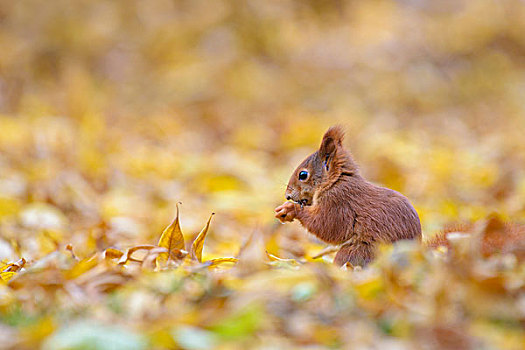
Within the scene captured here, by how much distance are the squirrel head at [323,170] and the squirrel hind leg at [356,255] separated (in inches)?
10.8

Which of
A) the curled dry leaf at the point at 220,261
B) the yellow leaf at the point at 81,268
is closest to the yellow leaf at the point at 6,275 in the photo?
the yellow leaf at the point at 81,268

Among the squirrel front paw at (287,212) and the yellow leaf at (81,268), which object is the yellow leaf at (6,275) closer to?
the yellow leaf at (81,268)

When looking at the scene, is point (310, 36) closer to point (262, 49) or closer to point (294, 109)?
point (262, 49)

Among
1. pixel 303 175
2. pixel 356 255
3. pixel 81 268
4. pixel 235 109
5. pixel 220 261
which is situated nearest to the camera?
pixel 81 268

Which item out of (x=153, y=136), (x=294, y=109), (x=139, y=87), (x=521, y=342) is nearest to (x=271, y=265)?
(x=521, y=342)

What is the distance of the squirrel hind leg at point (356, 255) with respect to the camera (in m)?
1.94

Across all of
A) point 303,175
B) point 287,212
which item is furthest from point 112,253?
point 303,175

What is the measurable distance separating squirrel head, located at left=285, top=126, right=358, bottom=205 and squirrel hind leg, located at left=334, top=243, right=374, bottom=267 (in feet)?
0.90

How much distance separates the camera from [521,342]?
1128 mm

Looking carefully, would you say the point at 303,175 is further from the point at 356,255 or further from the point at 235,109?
the point at 235,109

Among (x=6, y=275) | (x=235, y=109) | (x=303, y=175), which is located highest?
(x=235, y=109)

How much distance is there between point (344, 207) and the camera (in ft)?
6.77

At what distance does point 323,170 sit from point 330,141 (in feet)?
0.35

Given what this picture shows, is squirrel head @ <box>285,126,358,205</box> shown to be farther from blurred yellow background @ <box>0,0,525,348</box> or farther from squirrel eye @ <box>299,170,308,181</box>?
blurred yellow background @ <box>0,0,525,348</box>
